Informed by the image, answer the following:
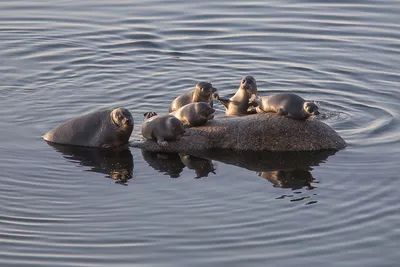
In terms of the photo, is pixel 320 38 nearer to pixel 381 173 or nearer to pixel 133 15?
pixel 133 15

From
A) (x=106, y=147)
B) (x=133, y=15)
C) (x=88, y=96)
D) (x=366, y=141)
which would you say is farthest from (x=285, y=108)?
(x=133, y=15)

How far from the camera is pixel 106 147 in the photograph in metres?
14.9

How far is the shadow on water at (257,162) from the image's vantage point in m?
13.8

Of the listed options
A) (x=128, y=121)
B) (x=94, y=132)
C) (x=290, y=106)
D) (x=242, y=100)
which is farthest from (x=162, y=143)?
(x=290, y=106)

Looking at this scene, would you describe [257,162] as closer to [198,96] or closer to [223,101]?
[223,101]

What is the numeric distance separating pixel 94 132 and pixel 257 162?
8.14 feet

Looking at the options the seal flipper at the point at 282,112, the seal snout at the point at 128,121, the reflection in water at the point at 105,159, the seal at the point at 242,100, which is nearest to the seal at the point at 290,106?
the seal flipper at the point at 282,112

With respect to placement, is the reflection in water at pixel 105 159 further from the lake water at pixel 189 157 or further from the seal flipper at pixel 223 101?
the seal flipper at pixel 223 101

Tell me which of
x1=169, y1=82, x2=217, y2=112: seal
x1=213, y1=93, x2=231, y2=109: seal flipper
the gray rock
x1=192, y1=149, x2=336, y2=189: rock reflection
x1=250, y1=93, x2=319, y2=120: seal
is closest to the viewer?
x1=192, y1=149, x2=336, y2=189: rock reflection

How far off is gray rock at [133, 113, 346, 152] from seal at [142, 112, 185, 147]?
5.3 inches

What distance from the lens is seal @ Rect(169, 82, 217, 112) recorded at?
51.1 ft

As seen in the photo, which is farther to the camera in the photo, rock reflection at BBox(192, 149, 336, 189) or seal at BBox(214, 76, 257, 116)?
seal at BBox(214, 76, 257, 116)

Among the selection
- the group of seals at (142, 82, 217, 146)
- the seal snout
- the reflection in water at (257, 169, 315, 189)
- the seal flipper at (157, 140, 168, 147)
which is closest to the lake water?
the reflection in water at (257, 169, 315, 189)

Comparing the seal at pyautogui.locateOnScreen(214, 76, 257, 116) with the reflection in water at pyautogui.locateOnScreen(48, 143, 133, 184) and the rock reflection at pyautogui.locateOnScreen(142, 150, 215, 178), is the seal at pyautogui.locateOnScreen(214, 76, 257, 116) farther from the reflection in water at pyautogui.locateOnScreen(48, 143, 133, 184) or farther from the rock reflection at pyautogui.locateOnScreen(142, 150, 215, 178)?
the reflection in water at pyautogui.locateOnScreen(48, 143, 133, 184)
